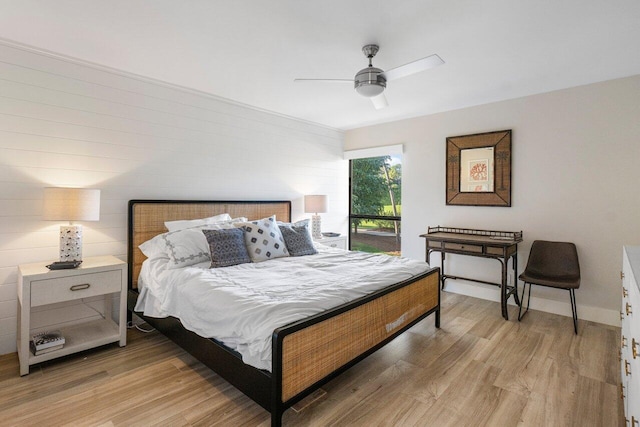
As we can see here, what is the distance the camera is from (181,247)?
9.29 feet

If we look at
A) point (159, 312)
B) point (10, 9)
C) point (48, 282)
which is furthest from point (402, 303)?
point (10, 9)

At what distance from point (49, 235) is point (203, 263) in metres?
1.33

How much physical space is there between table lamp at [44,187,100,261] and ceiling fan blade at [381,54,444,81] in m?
2.57

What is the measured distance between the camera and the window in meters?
5.10

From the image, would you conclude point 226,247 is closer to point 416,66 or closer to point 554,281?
point 416,66

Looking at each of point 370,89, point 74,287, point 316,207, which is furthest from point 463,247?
point 74,287

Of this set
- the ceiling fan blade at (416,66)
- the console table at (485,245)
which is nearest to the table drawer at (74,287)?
the ceiling fan blade at (416,66)

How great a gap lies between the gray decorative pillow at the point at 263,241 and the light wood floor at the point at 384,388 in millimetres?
1054

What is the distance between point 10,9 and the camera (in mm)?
2115

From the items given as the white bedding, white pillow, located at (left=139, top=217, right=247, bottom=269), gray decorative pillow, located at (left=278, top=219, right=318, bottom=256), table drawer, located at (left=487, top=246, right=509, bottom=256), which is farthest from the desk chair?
white pillow, located at (left=139, top=217, right=247, bottom=269)

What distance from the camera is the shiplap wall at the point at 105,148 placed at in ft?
8.50

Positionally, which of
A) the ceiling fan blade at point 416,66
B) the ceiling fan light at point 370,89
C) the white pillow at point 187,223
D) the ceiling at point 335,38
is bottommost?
the white pillow at point 187,223

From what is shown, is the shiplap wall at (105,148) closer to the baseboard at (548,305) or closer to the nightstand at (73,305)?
the nightstand at (73,305)

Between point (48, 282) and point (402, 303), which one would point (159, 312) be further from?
point (402, 303)
